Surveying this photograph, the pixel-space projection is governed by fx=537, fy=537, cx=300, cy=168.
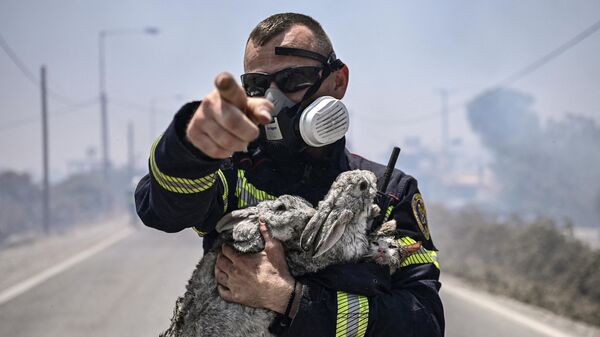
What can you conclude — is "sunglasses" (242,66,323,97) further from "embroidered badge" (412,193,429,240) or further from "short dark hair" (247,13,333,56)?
"embroidered badge" (412,193,429,240)

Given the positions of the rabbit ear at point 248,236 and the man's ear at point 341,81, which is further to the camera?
the man's ear at point 341,81

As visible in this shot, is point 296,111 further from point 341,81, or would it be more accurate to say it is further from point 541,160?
point 541,160

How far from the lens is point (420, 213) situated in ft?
7.64

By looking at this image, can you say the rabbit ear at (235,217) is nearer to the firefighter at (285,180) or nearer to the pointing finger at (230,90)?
the firefighter at (285,180)

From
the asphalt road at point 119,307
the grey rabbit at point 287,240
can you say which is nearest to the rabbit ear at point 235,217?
the grey rabbit at point 287,240

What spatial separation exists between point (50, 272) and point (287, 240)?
9.32m

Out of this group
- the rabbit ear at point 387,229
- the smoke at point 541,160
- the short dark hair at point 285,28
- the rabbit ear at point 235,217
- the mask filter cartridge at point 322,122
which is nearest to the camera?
the rabbit ear at point 235,217

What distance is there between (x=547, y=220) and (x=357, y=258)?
13.4 metres

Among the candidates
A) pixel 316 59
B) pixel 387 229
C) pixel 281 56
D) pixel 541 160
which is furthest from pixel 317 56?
pixel 541 160

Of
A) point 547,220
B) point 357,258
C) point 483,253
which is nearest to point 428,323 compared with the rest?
point 357,258

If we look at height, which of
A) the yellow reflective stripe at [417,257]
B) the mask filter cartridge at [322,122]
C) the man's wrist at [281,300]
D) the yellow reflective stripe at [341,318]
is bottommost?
the yellow reflective stripe at [341,318]

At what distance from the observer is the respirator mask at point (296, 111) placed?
223 cm

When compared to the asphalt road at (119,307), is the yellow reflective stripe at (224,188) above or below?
above

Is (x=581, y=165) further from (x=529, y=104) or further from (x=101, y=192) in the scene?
(x=101, y=192)
